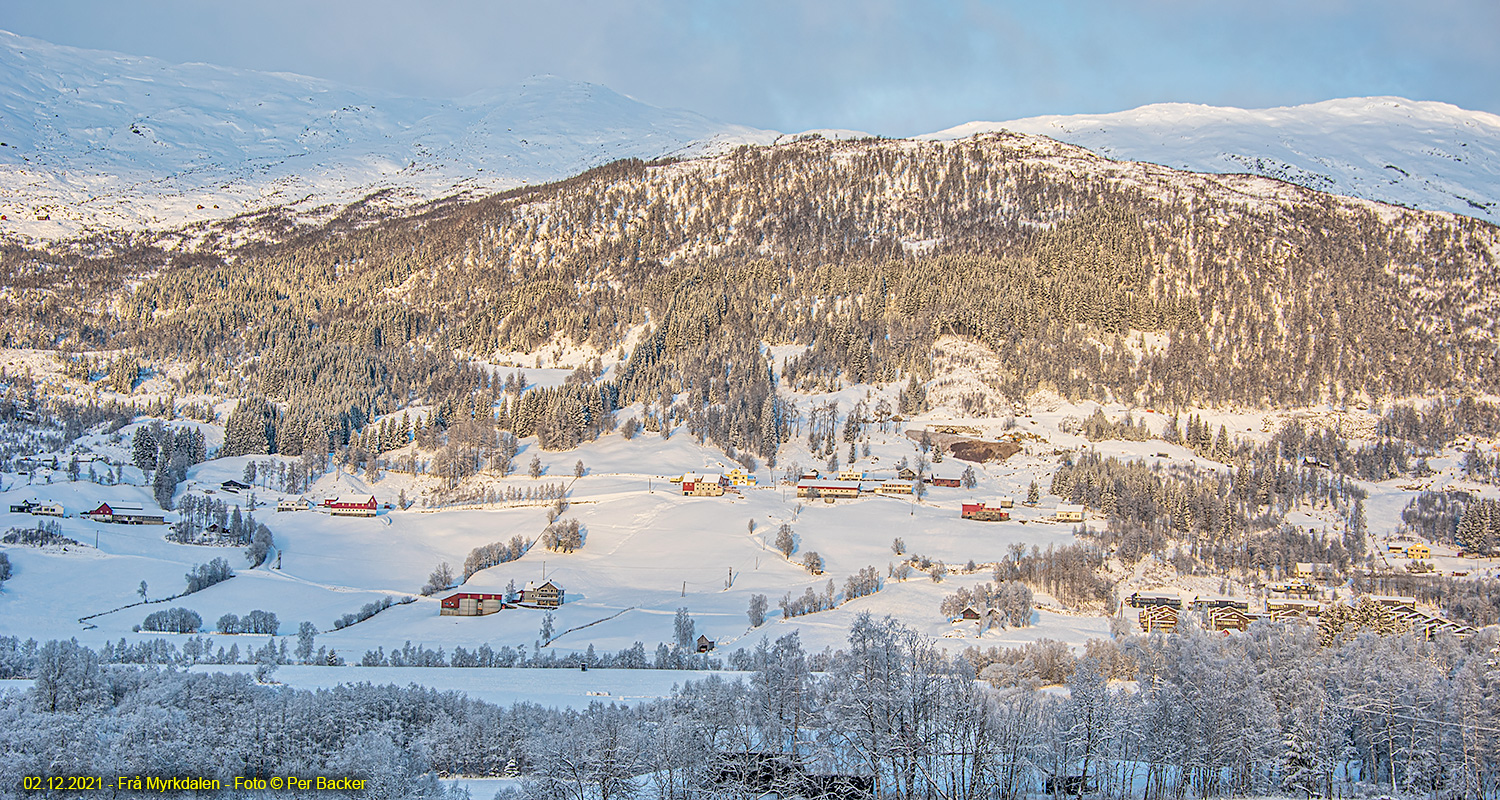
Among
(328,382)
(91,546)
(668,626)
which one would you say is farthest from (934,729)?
(328,382)

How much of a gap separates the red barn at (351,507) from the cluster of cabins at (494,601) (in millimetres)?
27063

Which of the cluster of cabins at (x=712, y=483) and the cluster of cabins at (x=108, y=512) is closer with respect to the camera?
the cluster of cabins at (x=108, y=512)

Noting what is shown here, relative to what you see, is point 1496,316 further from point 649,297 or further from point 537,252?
point 537,252

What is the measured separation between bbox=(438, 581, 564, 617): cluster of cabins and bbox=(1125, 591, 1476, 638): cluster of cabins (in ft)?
147

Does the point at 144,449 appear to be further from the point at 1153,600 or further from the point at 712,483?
the point at 1153,600

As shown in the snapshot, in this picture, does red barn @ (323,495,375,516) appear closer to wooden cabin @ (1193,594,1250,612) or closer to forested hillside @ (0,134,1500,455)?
forested hillside @ (0,134,1500,455)

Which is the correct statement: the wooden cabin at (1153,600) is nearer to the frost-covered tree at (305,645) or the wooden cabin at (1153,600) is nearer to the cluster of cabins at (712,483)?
the cluster of cabins at (712,483)

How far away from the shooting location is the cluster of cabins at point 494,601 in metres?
75.6

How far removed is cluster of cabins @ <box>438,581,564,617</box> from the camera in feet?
248

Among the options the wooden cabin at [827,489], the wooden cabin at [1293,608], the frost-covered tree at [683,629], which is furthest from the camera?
the wooden cabin at [827,489]

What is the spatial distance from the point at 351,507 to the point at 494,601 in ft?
108

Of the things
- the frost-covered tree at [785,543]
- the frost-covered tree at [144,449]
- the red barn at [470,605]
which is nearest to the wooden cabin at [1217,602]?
the frost-covered tree at [785,543]

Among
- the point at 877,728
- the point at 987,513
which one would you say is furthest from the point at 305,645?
the point at 987,513

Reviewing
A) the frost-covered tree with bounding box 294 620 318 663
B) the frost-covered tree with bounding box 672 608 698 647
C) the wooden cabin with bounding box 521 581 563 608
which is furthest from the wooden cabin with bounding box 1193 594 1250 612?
the frost-covered tree with bounding box 294 620 318 663
